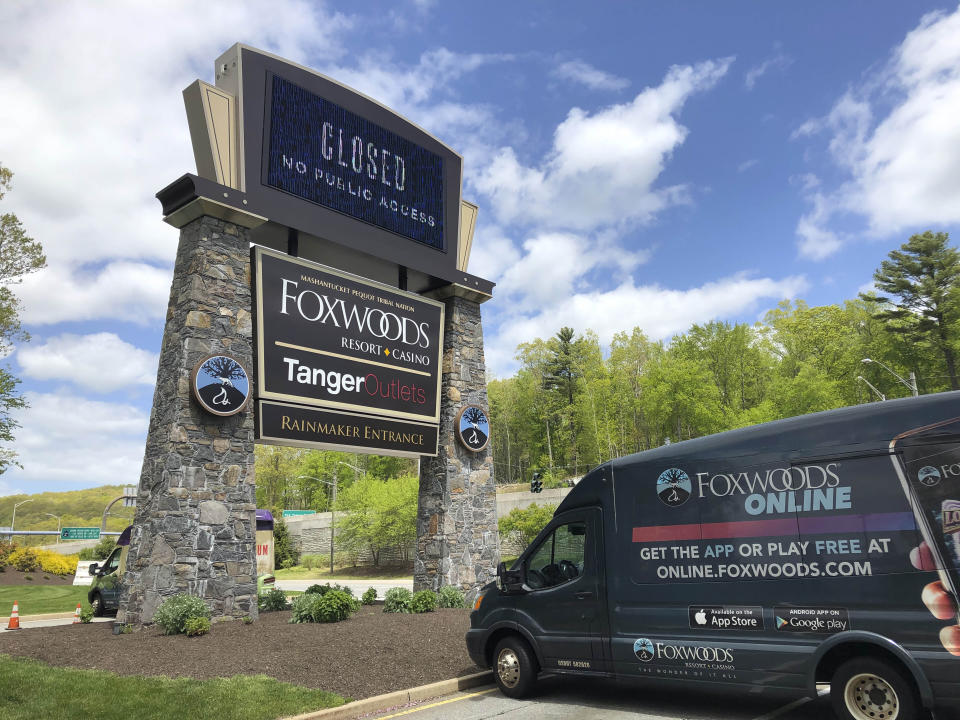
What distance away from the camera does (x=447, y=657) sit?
9.42m

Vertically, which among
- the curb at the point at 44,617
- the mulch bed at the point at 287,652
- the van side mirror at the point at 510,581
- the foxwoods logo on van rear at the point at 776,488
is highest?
the foxwoods logo on van rear at the point at 776,488

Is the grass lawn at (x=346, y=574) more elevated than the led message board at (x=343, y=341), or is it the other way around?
the led message board at (x=343, y=341)

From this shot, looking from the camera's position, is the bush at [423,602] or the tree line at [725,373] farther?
the tree line at [725,373]

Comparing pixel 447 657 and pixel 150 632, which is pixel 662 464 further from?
pixel 150 632

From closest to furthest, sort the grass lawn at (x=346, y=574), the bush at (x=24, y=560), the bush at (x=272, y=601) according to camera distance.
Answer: the bush at (x=272, y=601) < the bush at (x=24, y=560) < the grass lawn at (x=346, y=574)

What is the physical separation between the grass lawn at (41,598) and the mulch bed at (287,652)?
460 inches

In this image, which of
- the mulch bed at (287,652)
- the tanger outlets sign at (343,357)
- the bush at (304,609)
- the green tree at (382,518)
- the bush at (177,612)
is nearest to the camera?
the mulch bed at (287,652)

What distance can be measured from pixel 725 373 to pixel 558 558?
49454 mm

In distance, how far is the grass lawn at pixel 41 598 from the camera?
21378mm

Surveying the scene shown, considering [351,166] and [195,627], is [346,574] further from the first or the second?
[195,627]

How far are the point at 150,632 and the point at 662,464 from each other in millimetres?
9166

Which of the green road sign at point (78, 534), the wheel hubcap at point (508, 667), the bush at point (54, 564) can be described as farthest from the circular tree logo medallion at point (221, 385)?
the green road sign at point (78, 534)

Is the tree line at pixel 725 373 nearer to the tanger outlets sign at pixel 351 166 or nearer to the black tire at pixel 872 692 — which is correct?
the tanger outlets sign at pixel 351 166

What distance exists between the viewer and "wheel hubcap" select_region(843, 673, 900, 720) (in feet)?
18.2
